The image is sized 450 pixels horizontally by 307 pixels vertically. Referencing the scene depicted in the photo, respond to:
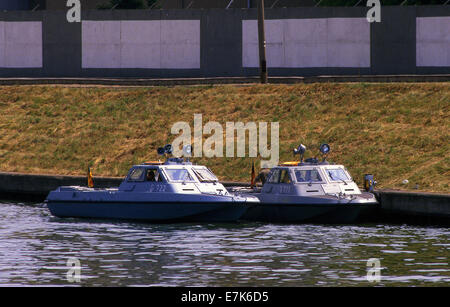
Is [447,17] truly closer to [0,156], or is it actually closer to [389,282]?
[0,156]

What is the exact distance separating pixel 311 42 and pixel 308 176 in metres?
25.4

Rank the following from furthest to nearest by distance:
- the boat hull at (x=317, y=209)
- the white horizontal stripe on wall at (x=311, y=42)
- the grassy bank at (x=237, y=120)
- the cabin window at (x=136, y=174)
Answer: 1. the white horizontal stripe on wall at (x=311, y=42)
2. the grassy bank at (x=237, y=120)
3. the cabin window at (x=136, y=174)
4. the boat hull at (x=317, y=209)

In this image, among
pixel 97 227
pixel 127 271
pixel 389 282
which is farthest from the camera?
pixel 97 227

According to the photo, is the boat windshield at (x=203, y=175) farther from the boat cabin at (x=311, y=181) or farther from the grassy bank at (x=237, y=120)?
the grassy bank at (x=237, y=120)

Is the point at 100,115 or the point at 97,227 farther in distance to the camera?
the point at 100,115

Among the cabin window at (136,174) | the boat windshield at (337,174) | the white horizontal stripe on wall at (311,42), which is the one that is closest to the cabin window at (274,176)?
the boat windshield at (337,174)

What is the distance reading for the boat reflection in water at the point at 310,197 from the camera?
37688mm

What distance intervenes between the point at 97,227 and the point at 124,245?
5.11 metres

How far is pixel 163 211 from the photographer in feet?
125

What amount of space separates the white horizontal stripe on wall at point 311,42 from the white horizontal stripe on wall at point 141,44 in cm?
364

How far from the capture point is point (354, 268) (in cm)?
2781

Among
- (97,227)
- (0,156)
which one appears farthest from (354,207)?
(0,156)

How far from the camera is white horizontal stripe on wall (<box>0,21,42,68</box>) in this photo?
69.1 metres

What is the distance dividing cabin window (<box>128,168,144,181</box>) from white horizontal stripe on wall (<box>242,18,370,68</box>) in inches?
1024
